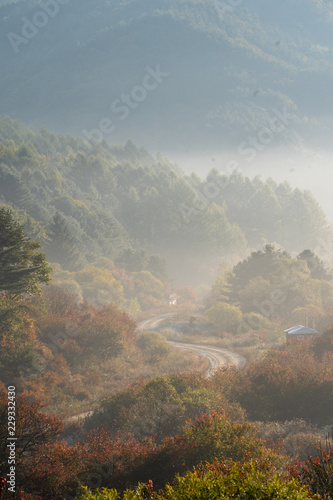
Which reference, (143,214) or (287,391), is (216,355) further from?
(143,214)

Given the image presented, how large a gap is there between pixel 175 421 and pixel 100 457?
7.76 metres

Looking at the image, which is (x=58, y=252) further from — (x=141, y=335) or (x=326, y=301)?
(x=326, y=301)

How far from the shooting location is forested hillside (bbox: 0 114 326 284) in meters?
94.1

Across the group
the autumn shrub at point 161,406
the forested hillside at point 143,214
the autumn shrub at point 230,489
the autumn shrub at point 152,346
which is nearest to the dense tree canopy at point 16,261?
the autumn shrub at point 161,406

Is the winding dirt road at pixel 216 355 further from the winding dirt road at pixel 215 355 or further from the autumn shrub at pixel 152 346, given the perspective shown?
the autumn shrub at pixel 152 346

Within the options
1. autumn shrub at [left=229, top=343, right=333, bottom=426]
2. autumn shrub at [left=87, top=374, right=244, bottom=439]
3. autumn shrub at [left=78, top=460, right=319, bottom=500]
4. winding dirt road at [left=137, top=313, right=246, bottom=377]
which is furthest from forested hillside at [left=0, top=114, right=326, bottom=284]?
autumn shrub at [left=78, top=460, right=319, bottom=500]

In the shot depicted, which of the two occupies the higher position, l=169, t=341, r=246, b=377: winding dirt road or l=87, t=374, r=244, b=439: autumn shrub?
l=87, t=374, r=244, b=439: autumn shrub

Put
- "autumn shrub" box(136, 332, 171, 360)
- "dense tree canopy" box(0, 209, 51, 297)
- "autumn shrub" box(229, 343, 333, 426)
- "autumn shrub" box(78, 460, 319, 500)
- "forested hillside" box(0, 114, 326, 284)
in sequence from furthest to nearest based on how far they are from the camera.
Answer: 1. "forested hillside" box(0, 114, 326, 284)
2. "autumn shrub" box(136, 332, 171, 360)
3. "dense tree canopy" box(0, 209, 51, 297)
4. "autumn shrub" box(229, 343, 333, 426)
5. "autumn shrub" box(78, 460, 319, 500)

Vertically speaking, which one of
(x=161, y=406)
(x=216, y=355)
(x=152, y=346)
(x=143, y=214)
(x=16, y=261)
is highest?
(x=143, y=214)

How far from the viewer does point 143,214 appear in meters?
129

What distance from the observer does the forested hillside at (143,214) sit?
9412 centimetres

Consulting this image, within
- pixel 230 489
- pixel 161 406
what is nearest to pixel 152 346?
pixel 161 406

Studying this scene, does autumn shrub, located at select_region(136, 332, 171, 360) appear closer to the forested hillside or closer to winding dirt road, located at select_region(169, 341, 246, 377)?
winding dirt road, located at select_region(169, 341, 246, 377)

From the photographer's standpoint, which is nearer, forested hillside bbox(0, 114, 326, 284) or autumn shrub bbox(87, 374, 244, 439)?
autumn shrub bbox(87, 374, 244, 439)
